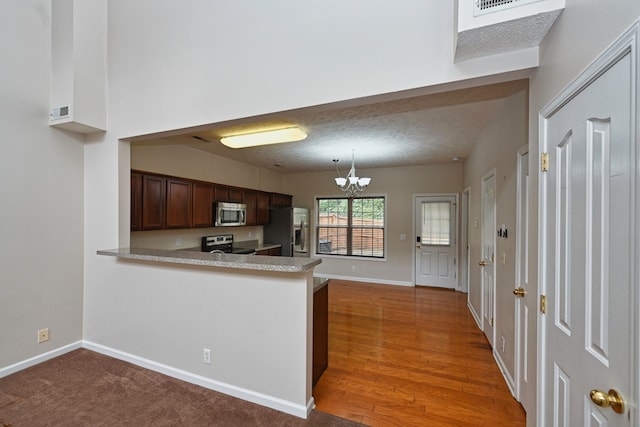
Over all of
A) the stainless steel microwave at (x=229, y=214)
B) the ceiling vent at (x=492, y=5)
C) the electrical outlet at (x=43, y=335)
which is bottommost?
the electrical outlet at (x=43, y=335)

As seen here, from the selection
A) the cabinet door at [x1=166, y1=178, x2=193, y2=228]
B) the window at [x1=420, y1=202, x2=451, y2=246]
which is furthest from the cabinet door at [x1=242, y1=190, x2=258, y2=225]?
the window at [x1=420, y1=202, x2=451, y2=246]

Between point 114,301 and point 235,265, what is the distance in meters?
1.68

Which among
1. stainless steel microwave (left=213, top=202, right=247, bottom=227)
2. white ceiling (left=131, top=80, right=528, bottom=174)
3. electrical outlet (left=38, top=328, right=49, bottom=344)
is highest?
white ceiling (left=131, top=80, right=528, bottom=174)

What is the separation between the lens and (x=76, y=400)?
2064 millimetres

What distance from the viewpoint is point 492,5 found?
3.99 feet

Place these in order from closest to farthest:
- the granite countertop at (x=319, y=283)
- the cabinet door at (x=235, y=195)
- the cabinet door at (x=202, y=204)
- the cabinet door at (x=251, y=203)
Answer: the granite countertop at (x=319, y=283) → the cabinet door at (x=202, y=204) → the cabinet door at (x=235, y=195) → the cabinet door at (x=251, y=203)

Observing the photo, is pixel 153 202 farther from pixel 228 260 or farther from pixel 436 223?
pixel 436 223

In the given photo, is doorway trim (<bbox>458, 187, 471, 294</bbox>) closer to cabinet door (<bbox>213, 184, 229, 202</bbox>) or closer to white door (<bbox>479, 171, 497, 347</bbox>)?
white door (<bbox>479, 171, 497, 347</bbox>)

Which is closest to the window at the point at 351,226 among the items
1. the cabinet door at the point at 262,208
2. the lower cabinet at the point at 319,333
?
the cabinet door at the point at 262,208

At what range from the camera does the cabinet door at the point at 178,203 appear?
12.2 ft

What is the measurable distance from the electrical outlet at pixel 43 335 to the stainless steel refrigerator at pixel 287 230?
3860 millimetres

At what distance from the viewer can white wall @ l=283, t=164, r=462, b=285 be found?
18.8 feet

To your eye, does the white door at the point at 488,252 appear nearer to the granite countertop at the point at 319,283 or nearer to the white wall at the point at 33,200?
the granite countertop at the point at 319,283

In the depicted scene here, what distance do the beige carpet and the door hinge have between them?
202cm
